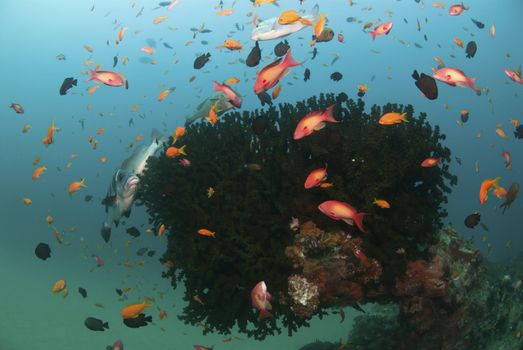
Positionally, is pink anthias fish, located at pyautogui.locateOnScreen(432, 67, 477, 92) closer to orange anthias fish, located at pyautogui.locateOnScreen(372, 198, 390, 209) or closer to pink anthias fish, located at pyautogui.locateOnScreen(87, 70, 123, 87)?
orange anthias fish, located at pyautogui.locateOnScreen(372, 198, 390, 209)

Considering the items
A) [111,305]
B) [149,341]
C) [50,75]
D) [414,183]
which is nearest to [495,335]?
[414,183]

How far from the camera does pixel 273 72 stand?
4.13 metres

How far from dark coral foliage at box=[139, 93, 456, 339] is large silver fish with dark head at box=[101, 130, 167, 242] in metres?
0.72

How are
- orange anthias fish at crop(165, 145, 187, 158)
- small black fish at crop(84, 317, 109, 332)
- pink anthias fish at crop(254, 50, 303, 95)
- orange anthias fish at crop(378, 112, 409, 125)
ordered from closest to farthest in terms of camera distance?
pink anthias fish at crop(254, 50, 303, 95)
orange anthias fish at crop(378, 112, 409, 125)
orange anthias fish at crop(165, 145, 187, 158)
small black fish at crop(84, 317, 109, 332)

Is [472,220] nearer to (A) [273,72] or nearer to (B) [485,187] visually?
(B) [485,187]

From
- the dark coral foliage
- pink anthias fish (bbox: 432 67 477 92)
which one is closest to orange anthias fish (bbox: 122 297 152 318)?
the dark coral foliage

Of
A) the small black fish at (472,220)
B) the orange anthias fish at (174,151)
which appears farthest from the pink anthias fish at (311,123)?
the small black fish at (472,220)

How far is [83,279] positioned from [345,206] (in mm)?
34544

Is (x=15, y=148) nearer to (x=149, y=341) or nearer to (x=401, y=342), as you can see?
(x=149, y=341)

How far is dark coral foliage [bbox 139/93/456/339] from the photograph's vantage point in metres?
5.10

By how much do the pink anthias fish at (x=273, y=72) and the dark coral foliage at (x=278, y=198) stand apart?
1289 millimetres

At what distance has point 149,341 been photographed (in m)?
18.7

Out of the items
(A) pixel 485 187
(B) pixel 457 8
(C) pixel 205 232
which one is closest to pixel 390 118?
(A) pixel 485 187

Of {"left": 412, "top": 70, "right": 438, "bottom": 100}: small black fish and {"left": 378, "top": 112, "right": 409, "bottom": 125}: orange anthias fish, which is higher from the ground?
{"left": 412, "top": 70, "right": 438, "bottom": 100}: small black fish
